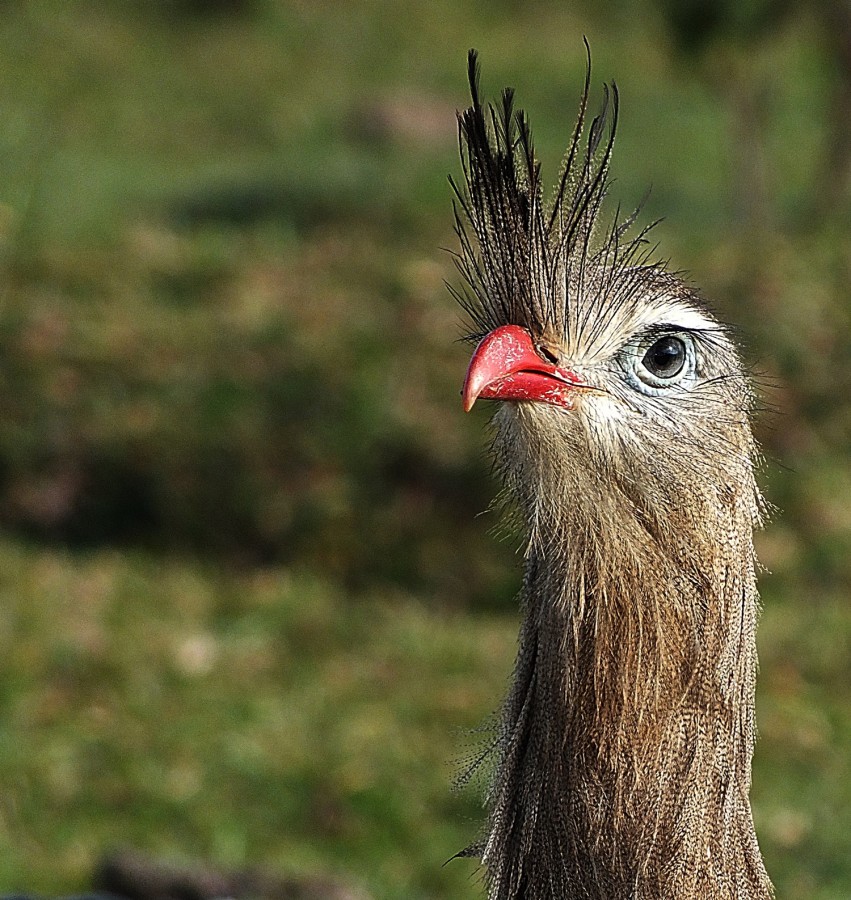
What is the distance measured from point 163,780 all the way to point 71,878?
16.4 inches

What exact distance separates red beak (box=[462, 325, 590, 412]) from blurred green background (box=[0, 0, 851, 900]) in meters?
0.35

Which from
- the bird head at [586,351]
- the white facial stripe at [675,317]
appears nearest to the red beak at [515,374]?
the bird head at [586,351]

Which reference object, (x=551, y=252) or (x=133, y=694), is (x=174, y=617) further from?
(x=551, y=252)

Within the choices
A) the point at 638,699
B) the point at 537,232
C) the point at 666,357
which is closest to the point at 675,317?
the point at 666,357

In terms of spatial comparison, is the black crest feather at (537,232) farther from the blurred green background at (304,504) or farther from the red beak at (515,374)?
the blurred green background at (304,504)

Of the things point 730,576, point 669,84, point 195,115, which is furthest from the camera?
point 669,84

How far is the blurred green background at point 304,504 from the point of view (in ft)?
11.1

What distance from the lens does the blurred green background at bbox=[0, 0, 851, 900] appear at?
11.1 ft

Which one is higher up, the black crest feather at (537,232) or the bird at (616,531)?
the black crest feather at (537,232)

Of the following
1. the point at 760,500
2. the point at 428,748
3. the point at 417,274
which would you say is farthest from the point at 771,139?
the point at 760,500

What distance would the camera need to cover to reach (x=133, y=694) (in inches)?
148

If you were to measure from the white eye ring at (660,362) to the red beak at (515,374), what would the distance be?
0.20 feet

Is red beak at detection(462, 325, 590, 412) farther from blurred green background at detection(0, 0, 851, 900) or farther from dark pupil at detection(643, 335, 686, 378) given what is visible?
blurred green background at detection(0, 0, 851, 900)

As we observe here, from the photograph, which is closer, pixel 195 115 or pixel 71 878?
pixel 71 878
